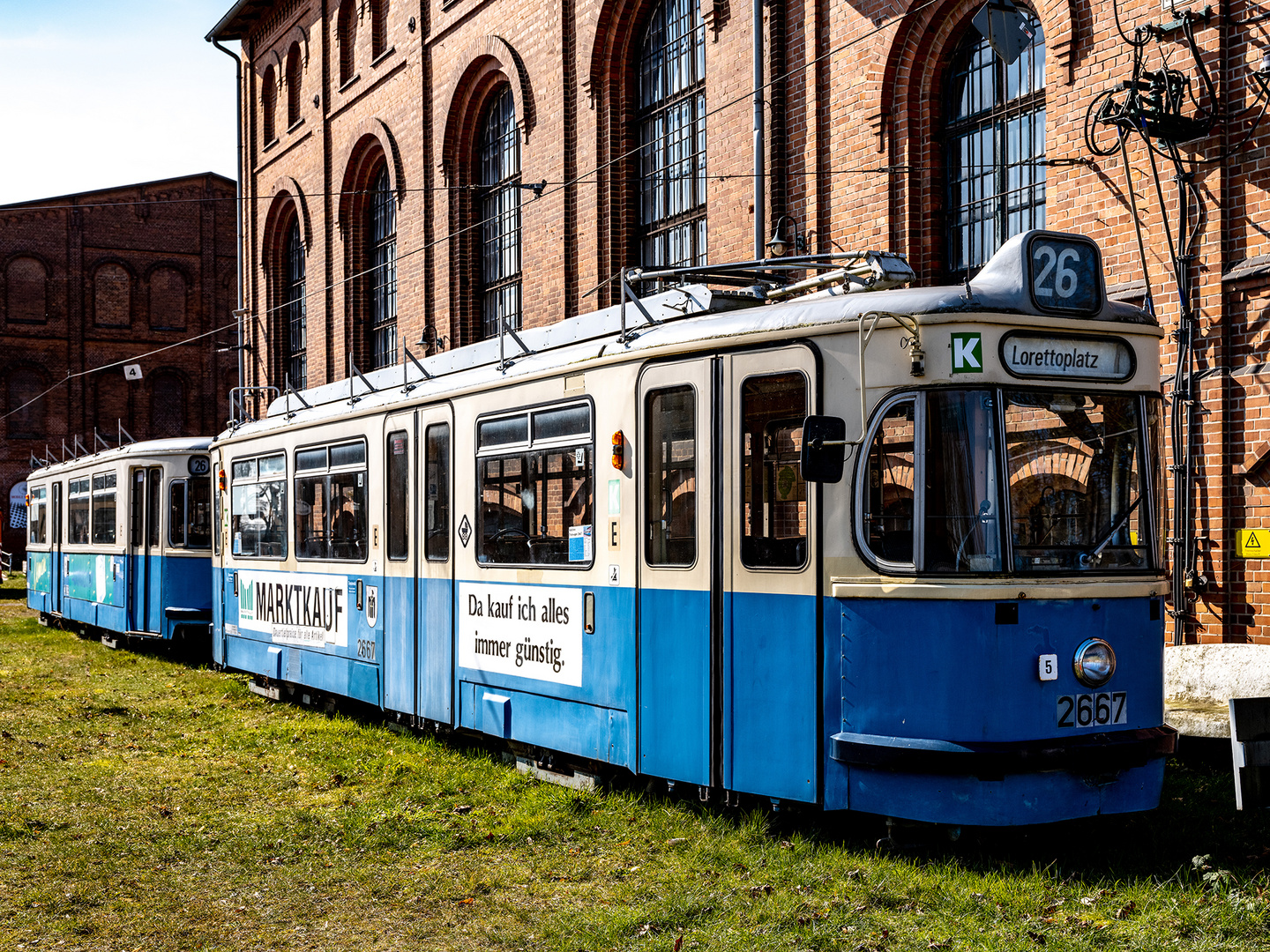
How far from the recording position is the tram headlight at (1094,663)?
697 cm

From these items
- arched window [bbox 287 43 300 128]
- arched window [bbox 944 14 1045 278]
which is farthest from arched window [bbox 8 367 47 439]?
arched window [bbox 944 14 1045 278]

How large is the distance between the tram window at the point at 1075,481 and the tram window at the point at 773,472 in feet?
3.64

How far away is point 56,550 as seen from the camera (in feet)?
85.8

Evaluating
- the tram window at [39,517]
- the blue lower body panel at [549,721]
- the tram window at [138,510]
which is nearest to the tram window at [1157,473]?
the blue lower body panel at [549,721]

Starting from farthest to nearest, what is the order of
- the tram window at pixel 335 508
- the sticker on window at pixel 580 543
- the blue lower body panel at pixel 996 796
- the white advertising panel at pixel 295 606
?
1. the white advertising panel at pixel 295 606
2. the tram window at pixel 335 508
3. the sticker on window at pixel 580 543
4. the blue lower body panel at pixel 996 796

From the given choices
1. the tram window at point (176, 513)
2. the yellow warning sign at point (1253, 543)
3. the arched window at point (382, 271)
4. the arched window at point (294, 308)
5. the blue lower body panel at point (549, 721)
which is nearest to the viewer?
the blue lower body panel at point (549, 721)

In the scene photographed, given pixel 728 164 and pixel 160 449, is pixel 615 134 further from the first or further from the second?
pixel 160 449

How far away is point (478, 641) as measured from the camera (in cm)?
1017

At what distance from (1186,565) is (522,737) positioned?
16.9 ft

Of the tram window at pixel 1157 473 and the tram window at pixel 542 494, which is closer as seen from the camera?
the tram window at pixel 1157 473

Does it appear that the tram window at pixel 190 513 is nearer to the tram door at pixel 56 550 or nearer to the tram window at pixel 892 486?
the tram door at pixel 56 550

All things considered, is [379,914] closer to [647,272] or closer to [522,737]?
[522,737]

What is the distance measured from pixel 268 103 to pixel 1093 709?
1114 inches

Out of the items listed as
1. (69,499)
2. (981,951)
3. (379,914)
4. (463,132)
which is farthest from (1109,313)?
(69,499)
